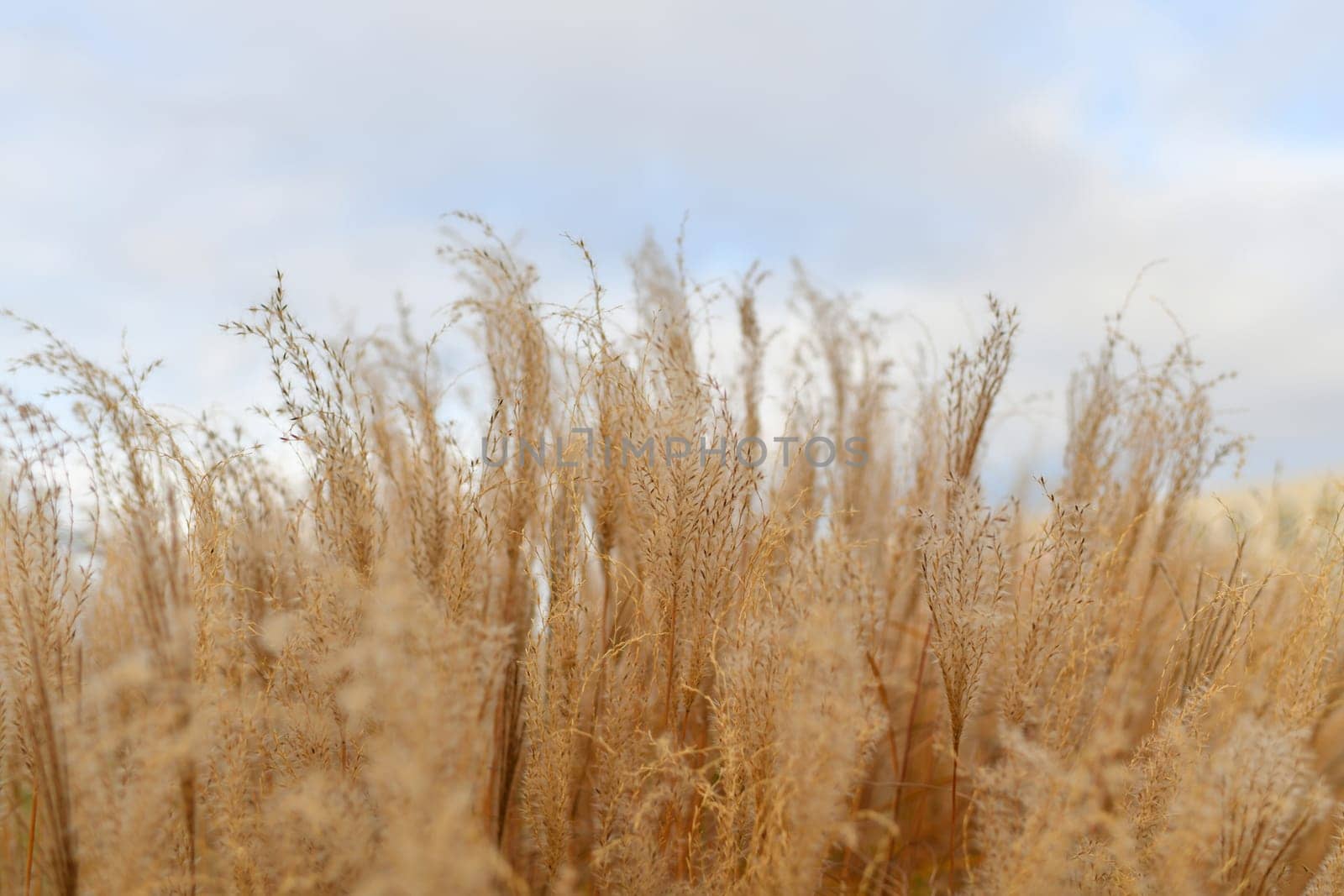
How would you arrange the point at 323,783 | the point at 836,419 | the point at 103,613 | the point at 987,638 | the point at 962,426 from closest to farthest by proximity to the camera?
the point at 323,783 → the point at 987,638 → the point at 962,426 → the point at 103,613 → the point at 836,419

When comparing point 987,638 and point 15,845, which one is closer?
point 987,638

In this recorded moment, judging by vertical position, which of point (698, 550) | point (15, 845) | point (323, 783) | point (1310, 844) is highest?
point (698, 550)

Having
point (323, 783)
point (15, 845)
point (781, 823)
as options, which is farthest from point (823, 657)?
point (15, 845)

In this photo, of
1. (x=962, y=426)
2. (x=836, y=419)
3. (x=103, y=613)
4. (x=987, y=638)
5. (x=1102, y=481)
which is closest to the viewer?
(x=987, y=638)

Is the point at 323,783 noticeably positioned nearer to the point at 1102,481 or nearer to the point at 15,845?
the point at 15,845

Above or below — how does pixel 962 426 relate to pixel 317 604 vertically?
above

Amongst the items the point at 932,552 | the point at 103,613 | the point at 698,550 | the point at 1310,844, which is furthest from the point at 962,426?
the point at 103,613

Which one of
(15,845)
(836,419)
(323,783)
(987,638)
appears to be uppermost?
(836,419)

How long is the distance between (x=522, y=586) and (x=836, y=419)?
193cm

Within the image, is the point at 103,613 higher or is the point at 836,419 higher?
the point at 836,419

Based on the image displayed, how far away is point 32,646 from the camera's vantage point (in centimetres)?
178

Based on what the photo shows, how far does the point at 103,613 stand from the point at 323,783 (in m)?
2.04

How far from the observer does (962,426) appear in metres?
2.52

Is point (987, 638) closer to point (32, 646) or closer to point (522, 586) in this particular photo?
point (522, 586)
